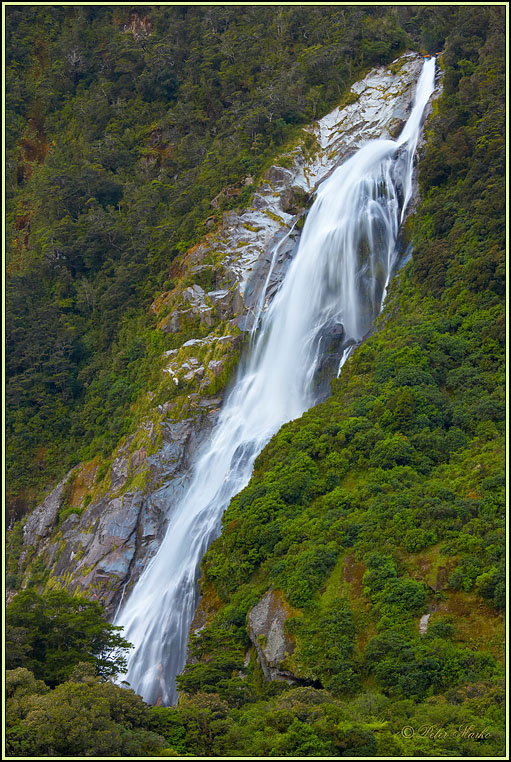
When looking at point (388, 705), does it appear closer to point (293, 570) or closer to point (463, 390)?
point (293, 570)

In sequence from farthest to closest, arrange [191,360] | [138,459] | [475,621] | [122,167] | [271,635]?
[122,167] < [191,360] < [138,459] < [271,635] < [475,621]

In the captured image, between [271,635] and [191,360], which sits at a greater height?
[191,360]

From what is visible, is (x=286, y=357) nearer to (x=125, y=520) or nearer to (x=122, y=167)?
(x=125, y=520)

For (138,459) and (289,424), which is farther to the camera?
(138,459)

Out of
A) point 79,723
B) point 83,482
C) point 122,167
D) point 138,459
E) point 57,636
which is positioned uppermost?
point 122,167

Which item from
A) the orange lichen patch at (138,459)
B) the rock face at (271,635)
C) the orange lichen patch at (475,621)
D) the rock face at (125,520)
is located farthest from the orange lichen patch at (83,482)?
the orange lichen patch at (475,621)

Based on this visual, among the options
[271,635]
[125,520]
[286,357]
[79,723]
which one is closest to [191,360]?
[286,357]

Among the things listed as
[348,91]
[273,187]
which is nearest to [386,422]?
[273,187]

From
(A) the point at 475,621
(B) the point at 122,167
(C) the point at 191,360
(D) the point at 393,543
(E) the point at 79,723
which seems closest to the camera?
(E) the point at 79,723
